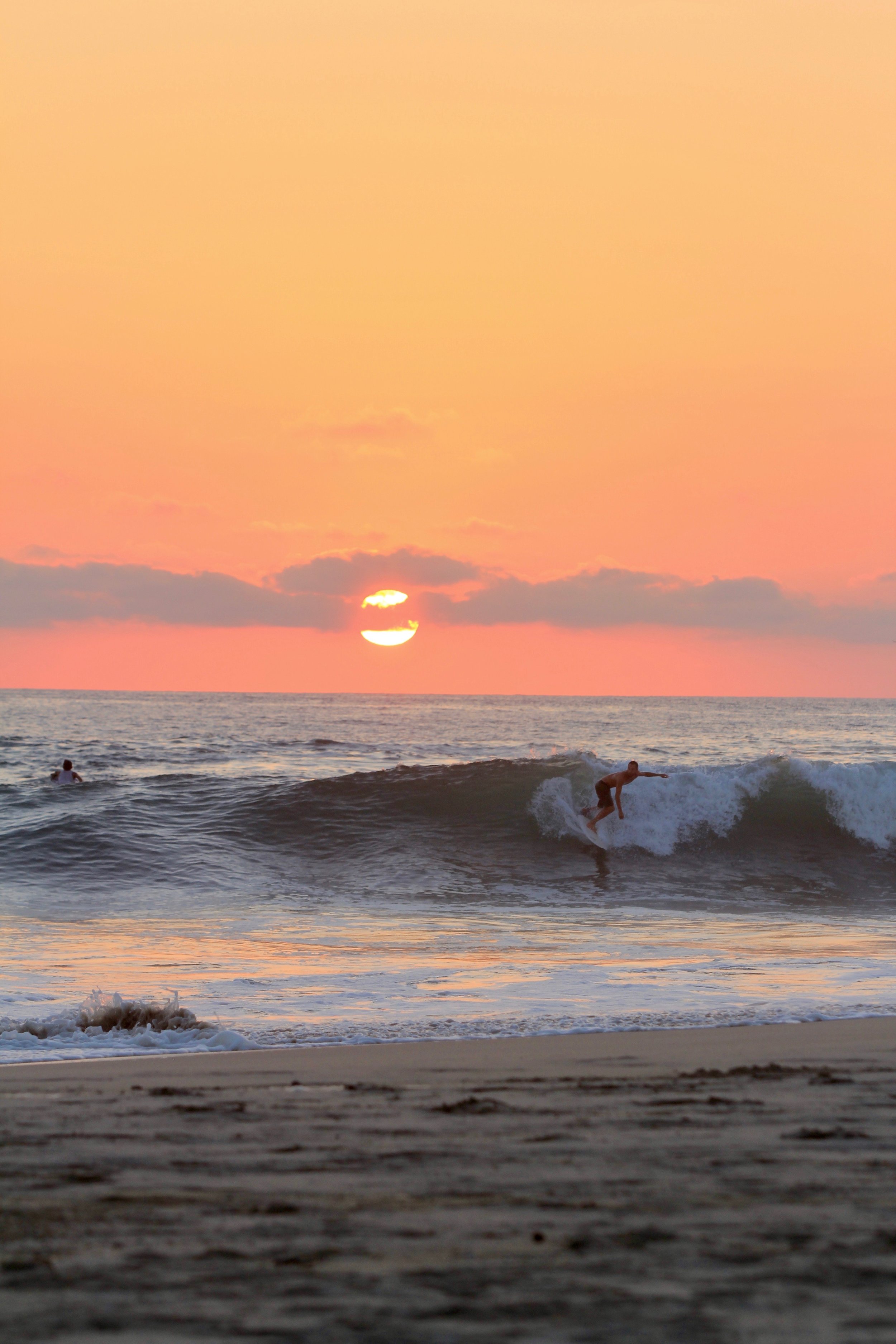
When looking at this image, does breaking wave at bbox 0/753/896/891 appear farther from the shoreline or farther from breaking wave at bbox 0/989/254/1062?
the shoreline

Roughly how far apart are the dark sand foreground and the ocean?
189 cm

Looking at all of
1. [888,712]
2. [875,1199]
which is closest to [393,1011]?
[875,1199]

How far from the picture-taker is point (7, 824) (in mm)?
20047

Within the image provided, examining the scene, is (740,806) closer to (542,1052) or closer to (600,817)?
(600,817)

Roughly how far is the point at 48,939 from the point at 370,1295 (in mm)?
9152

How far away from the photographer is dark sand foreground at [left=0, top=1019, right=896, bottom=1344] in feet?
8.53

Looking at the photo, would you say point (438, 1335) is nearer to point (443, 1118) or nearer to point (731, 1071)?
point (443, 1118)

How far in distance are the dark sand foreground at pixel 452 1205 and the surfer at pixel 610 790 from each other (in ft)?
52.9

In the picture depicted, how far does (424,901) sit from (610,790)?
8039 millimetres

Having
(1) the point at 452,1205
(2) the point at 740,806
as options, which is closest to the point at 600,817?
(2) the point at 740,806

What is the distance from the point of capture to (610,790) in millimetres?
22094

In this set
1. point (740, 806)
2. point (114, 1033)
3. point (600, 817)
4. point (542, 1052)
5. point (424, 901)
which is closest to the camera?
point (542, 1052)

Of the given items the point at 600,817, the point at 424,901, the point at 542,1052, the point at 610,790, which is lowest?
the point at 424,901

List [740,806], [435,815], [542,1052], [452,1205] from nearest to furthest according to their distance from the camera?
[452,1205]
[542,1052]
[435,815]
[740,806]
